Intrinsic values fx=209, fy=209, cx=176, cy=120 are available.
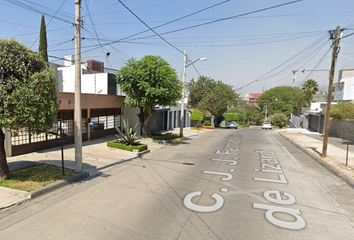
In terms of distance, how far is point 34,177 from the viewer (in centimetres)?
685

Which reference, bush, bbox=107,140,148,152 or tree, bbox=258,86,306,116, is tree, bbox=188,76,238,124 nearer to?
bush, bbox=107,140,148,152

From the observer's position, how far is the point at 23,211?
4918 mm

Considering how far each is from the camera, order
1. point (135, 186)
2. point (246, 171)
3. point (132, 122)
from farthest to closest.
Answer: point (132, 122), point (246, 171), point (135, 186)

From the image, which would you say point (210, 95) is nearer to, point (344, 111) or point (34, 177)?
point (344, 111)

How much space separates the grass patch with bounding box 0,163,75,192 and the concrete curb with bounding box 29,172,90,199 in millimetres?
219

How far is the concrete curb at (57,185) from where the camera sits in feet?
18.7

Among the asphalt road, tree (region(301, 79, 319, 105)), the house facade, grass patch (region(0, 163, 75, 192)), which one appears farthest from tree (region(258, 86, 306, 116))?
grass patch (region(0, 163, 75, 192))

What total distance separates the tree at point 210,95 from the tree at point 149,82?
77.4 ft

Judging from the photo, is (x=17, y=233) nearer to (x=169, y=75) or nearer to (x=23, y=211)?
(x=23, y=211)

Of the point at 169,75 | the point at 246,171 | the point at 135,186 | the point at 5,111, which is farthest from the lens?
the point at 169,75

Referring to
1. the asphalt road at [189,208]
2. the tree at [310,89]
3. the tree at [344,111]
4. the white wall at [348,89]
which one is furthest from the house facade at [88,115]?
the tree at [310,89]

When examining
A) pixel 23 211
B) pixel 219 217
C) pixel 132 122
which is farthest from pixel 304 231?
pixel 132 122

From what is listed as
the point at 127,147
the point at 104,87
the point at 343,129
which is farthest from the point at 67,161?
the point at 343,129

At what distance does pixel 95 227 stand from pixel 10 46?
17.3 feet
